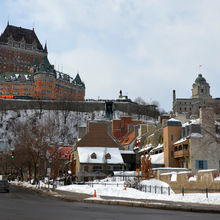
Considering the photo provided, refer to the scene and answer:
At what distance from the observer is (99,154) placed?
62781mm

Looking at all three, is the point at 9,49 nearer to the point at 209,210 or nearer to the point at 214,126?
the point at 214,126

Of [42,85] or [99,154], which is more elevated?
[42,85]

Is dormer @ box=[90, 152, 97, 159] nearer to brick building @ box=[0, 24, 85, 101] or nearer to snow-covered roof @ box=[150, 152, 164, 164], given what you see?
snow-covered roof @ box=[150, 152, 164, 164]

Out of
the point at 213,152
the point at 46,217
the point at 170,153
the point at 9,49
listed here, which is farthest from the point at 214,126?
the point at 9,49

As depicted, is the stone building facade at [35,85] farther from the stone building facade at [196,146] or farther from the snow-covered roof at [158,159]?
the stone building facade at [196,146]

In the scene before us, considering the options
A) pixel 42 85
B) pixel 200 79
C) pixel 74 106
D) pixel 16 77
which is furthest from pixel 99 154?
pixel 200 79

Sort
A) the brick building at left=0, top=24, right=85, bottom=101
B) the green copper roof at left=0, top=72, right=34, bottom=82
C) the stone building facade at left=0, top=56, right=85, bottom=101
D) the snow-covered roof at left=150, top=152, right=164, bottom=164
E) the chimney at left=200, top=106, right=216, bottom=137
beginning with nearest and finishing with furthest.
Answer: the chimney at left=200, top=106, right=216, bottom=137 → the snow-covered roof at left=150, top=152, right=164, bottom=164 → the stone building facade at left=0, top=56, right=85, bottom=101 → the brick building at left=0, top=24, right=85, bottom=101 → the green copper roof at left=0, top=72, right=34, bottom=82

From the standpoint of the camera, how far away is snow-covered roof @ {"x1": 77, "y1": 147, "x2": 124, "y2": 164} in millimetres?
60800

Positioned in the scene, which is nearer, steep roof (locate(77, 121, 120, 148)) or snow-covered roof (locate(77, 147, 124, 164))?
snow-covered roof (locate(77, 147, 124, 164))

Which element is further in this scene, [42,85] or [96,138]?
[42,85]

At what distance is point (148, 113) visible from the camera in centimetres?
16162

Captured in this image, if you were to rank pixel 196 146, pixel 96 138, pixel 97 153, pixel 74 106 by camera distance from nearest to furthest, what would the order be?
1. pixel 196 146
2. pixel 97 153
3. pixel 96 138
4. pixel 74 106

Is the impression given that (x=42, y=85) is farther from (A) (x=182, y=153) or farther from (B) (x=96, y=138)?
(A) (x=182, y=153)

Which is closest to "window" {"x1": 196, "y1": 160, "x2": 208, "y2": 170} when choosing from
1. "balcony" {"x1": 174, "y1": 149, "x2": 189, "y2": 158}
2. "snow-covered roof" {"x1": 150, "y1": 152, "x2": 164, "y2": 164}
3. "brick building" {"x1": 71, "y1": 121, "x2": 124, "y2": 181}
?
"balcony" {"x1": 174, "y1": 149, "x2": 189, "y2": 158}
